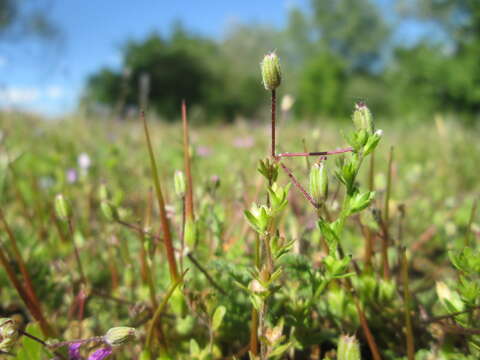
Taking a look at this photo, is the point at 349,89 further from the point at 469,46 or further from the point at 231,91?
the point at 469,46

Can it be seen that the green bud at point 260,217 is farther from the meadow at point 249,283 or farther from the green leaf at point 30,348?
the green leaf at point 30,348

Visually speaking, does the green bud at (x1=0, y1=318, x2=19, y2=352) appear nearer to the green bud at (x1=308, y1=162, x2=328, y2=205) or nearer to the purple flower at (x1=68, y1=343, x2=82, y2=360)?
the purple flower at (x1=68, y1=343, x2=82, y2=360)

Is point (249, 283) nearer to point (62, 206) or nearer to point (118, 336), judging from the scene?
point (118, 336)

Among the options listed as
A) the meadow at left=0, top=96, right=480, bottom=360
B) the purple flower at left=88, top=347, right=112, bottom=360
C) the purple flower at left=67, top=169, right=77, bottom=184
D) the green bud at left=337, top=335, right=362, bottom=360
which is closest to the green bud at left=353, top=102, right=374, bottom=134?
the meadow at left=0, top=96, right=480, bottom=360

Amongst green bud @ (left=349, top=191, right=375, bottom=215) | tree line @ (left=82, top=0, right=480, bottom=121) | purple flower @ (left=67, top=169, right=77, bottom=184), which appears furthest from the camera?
tree line @ (left=82, top=0, right=480, bottom=121)

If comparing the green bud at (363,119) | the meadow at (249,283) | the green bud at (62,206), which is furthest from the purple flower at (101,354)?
the green bud at (363,119)

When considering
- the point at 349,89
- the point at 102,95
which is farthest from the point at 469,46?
the point at 102,95
